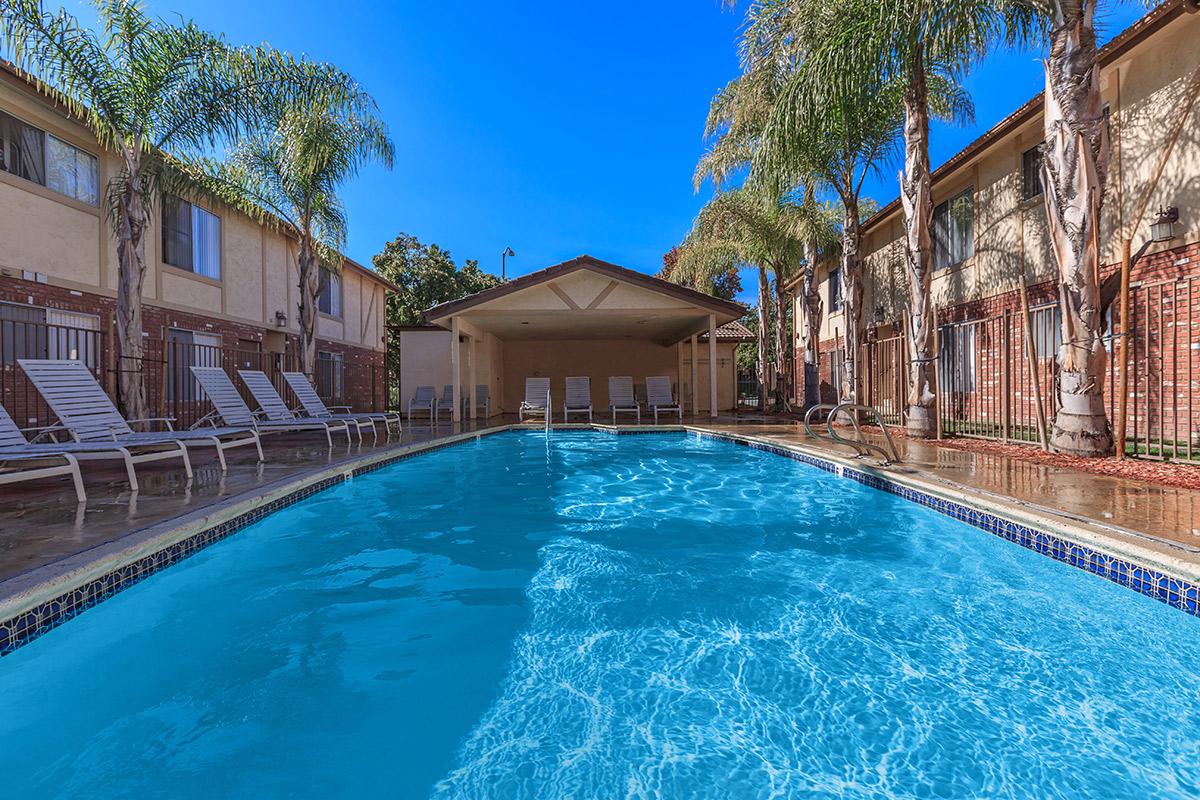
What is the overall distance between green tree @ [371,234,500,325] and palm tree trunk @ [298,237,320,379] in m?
15.3

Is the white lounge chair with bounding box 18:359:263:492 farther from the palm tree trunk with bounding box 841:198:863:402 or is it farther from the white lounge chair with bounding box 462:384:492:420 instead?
the white lounge chair with bounding box 462:384:492:420

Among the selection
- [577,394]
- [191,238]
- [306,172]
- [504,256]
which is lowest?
[577,394]

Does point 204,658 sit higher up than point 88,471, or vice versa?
point 88,471

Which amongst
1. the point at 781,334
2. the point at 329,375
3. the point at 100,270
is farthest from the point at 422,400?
the point at 781,334

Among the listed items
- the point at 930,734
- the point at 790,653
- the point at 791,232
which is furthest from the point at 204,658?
the point at 791,232

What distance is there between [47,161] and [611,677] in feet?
42.0

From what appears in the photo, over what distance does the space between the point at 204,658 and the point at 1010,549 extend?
5.07m

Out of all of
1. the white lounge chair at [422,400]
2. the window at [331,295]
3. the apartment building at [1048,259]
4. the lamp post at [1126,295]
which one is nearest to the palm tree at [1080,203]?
the lamp post at [1126,295]

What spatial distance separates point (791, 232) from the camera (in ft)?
52.6

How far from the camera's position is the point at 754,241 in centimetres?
1641

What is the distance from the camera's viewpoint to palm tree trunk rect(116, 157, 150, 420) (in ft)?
27.2

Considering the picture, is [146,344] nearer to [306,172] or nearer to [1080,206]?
[306,172]

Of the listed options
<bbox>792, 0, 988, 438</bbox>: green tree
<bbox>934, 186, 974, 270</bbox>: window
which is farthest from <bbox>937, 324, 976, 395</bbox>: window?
<bbox>792, 0, 988, 438</bbox>: green tree

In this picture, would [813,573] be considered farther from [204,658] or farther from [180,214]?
[180,214]
